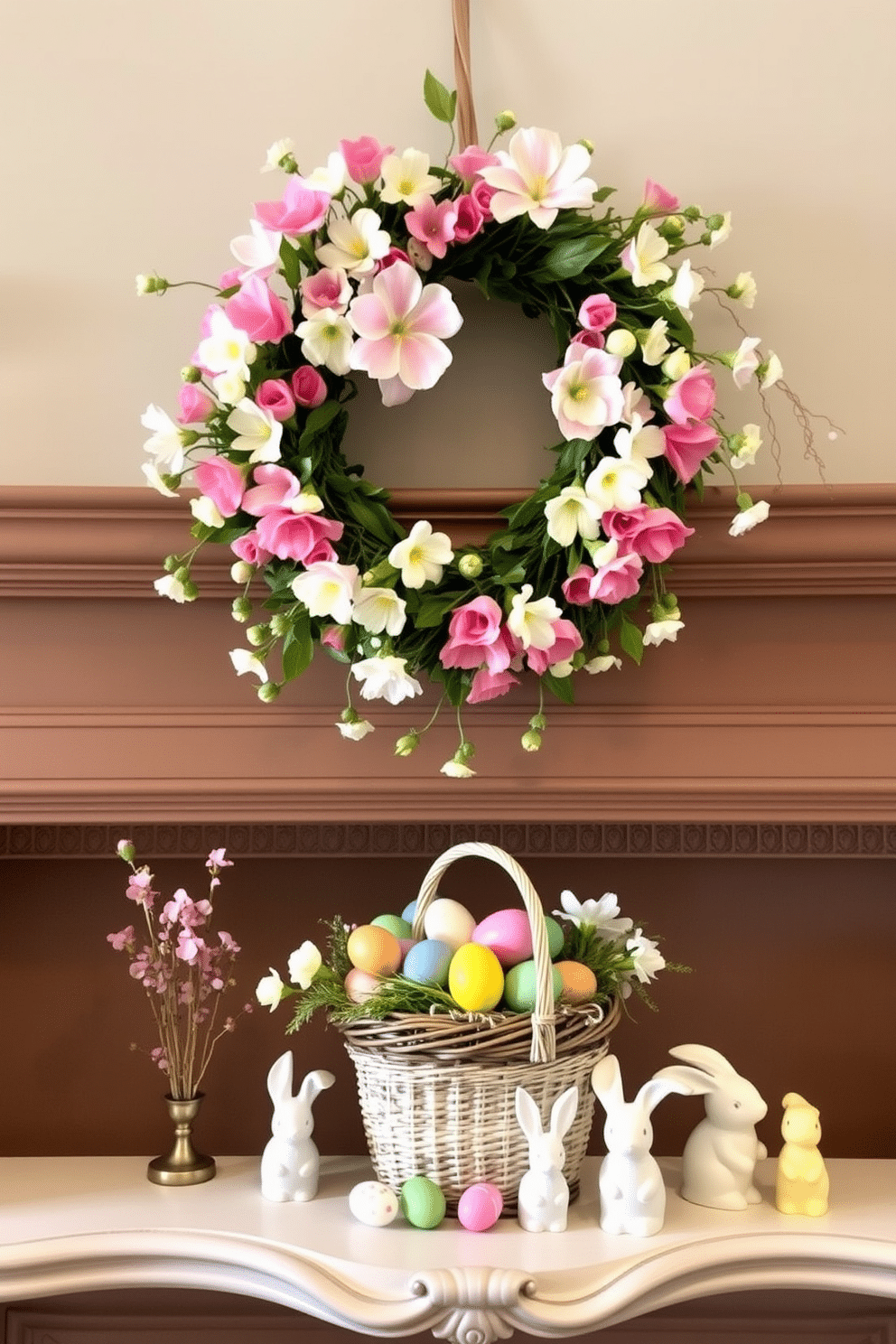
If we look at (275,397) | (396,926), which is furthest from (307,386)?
(396,926)

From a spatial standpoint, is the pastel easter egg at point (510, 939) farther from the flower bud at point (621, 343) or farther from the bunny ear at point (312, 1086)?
the flower bud at point (621, 343)

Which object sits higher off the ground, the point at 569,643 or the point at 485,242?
the point at 485,242

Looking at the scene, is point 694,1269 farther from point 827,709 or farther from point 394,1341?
point 827,709

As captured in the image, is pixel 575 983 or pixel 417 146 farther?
pixel 417 146

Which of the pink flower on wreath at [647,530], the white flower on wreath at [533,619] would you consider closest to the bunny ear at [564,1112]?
the white flower on wreath at [533,619]

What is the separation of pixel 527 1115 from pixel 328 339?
87 centimetres

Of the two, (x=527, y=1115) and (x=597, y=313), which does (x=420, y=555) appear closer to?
(x=597, y=313)

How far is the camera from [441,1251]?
47.3 inches

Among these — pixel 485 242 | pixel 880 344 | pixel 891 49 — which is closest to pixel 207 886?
pixel 485 242

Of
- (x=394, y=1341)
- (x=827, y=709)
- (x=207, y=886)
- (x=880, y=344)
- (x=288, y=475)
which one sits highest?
(x=880, y=344)

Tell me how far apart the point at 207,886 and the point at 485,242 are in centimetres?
91

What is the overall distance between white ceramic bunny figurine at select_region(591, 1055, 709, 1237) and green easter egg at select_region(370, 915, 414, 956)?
26cm

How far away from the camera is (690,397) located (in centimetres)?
132

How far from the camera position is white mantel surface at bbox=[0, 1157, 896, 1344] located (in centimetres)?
112
